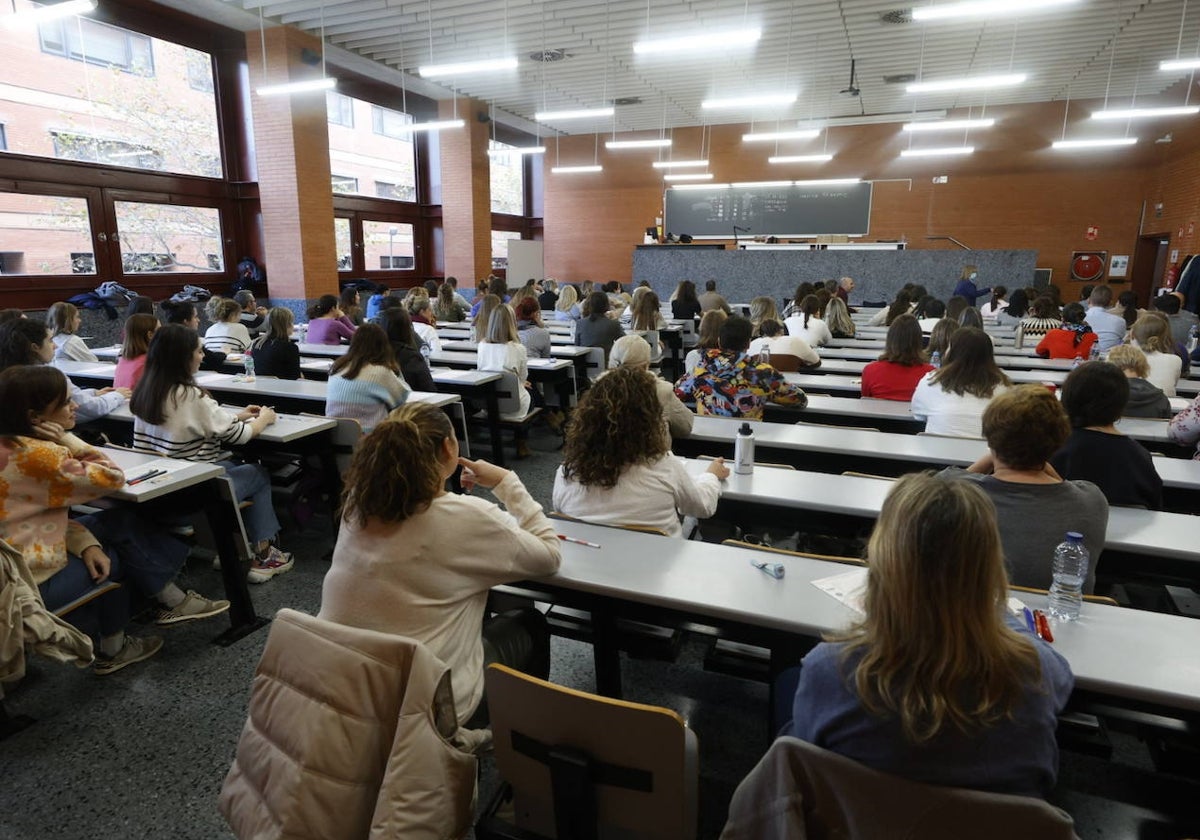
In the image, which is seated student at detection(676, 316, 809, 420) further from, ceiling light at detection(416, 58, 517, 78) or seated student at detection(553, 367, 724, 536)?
ceiling light at detection(416, 58, 517, 78)

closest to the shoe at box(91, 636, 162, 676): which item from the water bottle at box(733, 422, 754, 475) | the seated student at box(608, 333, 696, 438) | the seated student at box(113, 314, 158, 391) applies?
the seated student at box(113, 314, 158, 391)

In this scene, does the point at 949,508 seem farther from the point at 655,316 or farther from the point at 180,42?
the point at 180,42

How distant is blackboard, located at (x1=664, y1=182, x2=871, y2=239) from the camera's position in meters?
15.1

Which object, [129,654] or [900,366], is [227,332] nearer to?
[129,654]

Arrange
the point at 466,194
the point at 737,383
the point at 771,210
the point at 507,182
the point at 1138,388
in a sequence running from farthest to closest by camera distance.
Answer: the point at 507,182
the point at 771,210
the point at 466,194
the point at 737,383
the point at 1138,388

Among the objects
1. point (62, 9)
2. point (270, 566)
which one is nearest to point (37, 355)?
point (270, 566)

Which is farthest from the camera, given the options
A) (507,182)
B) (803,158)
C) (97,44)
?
(507,182)

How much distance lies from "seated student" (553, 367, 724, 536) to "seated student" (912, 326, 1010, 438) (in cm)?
185

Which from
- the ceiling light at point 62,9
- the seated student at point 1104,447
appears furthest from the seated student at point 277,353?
the seated student at point 1104,447

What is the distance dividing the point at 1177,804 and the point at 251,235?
1188 cm

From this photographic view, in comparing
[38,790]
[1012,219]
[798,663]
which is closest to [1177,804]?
[798,663]

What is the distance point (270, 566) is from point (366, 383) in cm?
118

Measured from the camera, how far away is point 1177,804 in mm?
2100

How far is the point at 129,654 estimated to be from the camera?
2818 mm
